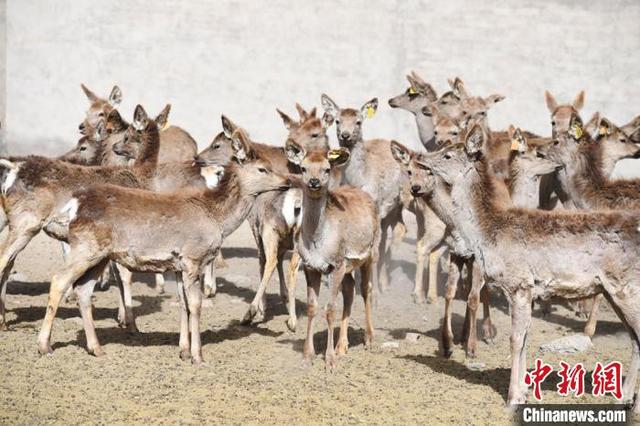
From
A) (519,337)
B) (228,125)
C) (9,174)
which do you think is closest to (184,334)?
(9,174)

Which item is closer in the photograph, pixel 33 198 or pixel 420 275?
pixel 33 198

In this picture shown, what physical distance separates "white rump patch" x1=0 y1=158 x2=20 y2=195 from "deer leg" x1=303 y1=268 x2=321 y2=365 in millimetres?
3322

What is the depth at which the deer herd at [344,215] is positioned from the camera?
28.4ft

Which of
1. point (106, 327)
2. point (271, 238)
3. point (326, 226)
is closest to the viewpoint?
point (326, 226)

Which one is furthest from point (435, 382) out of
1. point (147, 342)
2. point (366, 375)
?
point (147, 342)

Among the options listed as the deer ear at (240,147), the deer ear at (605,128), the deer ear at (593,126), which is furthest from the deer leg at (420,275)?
the deer ear at (240,147)

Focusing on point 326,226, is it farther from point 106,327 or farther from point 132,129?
point 132,129

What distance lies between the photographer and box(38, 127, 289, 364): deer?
31.2 feet

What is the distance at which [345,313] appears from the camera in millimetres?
10625

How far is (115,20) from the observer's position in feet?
61.5

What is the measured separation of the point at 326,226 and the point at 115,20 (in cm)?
1024

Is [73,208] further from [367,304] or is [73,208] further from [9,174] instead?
[367,304]

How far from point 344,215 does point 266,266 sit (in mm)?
1886

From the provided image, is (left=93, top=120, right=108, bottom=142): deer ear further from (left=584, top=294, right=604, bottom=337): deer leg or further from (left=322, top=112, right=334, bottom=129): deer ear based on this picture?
(left=584, top=294, right=604, bottom=337): deer leg
